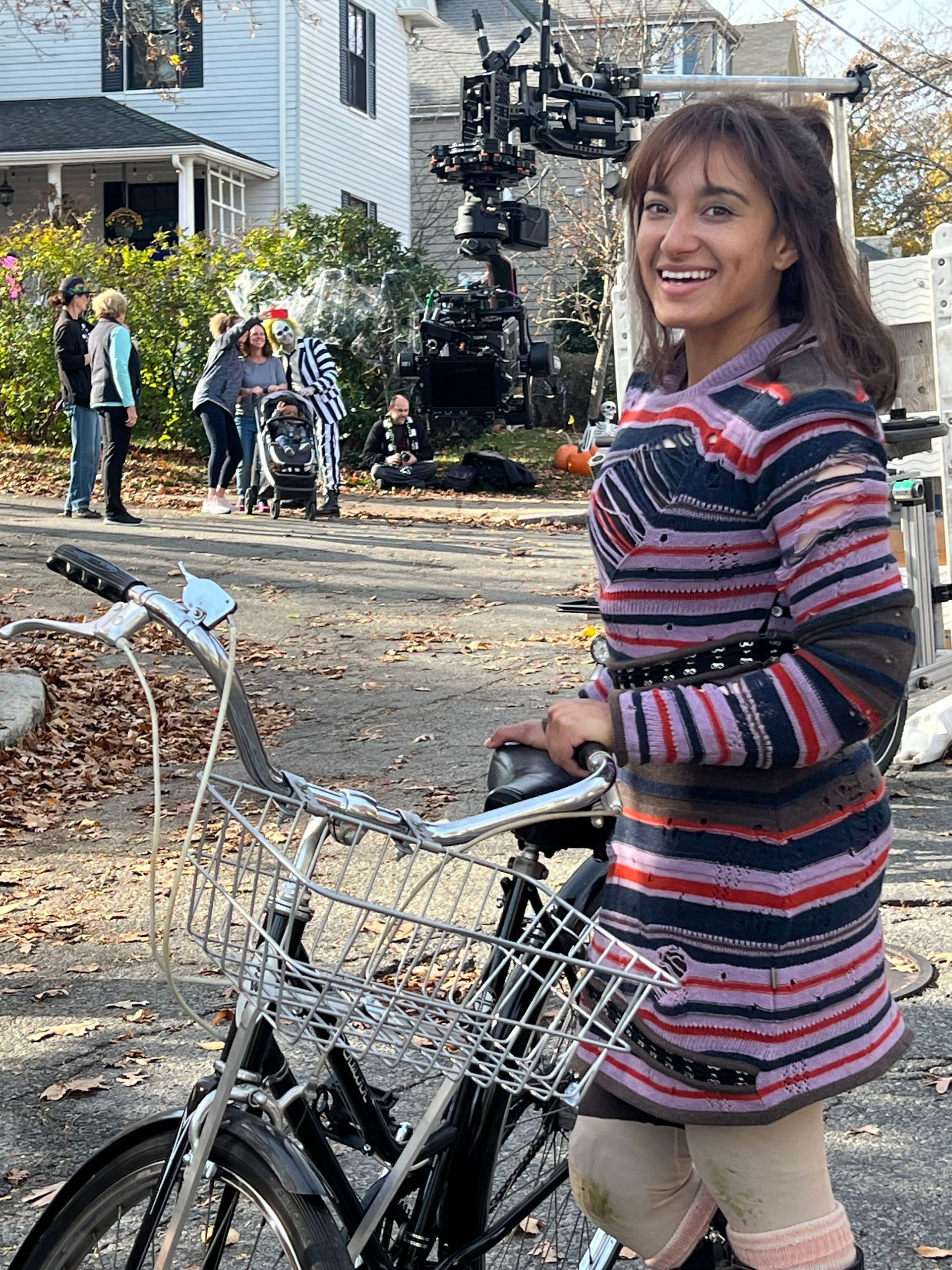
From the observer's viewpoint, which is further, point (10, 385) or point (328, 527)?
point (10, 385)

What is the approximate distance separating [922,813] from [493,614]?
224 inches

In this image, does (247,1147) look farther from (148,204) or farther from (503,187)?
(148,204)

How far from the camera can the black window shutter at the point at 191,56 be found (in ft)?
89.7

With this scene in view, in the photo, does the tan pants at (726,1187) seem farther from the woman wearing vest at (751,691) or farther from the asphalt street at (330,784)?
the asphalt street at (330,784)

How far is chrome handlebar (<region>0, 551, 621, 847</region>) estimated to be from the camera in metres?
1.75

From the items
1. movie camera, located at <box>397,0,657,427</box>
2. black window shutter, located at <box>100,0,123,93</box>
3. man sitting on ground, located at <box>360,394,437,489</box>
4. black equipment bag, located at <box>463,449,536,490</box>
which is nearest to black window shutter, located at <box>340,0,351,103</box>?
black window shutter, located at <box>100,0,123,93</box>

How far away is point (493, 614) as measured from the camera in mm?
11883

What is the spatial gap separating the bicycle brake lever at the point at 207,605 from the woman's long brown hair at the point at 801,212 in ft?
2.44

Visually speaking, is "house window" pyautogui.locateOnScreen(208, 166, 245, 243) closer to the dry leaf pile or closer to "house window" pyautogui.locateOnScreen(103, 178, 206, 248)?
"house window" pyautogui.locateOnScreen(103, 178, 206, 248)

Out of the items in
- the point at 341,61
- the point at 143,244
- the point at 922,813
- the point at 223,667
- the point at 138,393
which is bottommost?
the point at 922,813

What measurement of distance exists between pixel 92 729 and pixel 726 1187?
6.96 m

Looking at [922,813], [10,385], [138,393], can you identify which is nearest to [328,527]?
[138,393]

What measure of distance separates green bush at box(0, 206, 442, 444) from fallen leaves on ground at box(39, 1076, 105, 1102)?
17.4 meters

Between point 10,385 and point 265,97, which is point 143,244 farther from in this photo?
point 10,385
